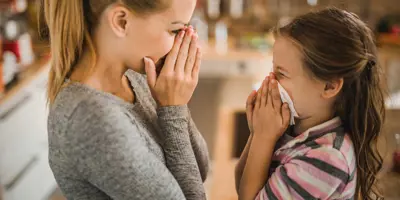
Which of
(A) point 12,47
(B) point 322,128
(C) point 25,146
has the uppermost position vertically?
(A) point 12,47

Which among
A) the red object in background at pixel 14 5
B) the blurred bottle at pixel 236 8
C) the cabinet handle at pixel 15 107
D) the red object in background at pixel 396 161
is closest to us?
the red object in background at pixel 396 161

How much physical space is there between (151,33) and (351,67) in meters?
0.38

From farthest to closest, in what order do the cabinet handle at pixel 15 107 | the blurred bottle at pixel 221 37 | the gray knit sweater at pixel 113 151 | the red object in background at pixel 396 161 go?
the blurred bottle at pixel 221 37 < the cabinet handle at pixel 15 107 < the red object in background at pixel 396 161 < the gray knit sweater at pixel 113 151

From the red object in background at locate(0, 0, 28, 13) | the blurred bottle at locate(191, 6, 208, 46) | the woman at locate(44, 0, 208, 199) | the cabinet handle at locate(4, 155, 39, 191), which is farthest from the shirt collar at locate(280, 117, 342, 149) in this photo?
the blurred bottle at locate(191, 6, 208, 46)

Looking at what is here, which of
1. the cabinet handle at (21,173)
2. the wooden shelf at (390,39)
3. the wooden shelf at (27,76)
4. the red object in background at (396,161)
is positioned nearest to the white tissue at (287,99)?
the red object in background at (396,161)

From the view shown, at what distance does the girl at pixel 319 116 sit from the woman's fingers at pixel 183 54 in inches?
6.9

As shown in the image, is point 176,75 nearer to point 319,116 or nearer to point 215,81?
point 319,116

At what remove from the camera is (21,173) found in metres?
3.09

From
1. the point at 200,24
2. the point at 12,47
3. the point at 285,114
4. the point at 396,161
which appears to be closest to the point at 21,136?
the point at 12,47

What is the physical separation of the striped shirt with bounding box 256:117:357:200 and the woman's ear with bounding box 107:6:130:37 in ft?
1.33

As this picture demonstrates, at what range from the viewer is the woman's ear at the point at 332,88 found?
1.05 meters

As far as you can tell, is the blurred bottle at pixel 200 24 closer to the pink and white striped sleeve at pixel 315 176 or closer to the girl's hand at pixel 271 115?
the girl's hand at pixel 271 115

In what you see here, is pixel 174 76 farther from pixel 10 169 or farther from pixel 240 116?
pixel 10 169

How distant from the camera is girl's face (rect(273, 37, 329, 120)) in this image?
3.50ft
